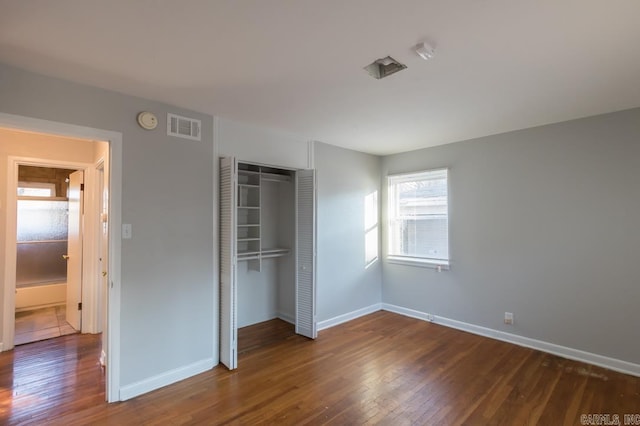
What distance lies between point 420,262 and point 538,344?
1.60 m

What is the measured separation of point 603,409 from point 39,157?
593 centimetres

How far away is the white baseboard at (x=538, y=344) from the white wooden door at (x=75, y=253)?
447 cm

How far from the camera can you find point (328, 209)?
428 cm

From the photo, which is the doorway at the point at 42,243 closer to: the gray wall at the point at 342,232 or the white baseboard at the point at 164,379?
the white baseboard at the point at 164,379

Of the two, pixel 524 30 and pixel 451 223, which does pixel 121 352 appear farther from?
pixel 451 223

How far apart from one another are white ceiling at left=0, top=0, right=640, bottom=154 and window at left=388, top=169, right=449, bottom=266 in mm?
1489

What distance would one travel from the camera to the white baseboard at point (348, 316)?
418cm

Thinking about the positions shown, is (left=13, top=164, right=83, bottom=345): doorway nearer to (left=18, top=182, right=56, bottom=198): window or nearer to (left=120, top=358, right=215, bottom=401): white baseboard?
(left=18, top=182, right=56, bottom=198): window

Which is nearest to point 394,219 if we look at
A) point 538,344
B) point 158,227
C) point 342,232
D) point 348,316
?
point 342,232

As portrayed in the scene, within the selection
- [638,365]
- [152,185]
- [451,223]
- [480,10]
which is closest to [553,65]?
[480,10]

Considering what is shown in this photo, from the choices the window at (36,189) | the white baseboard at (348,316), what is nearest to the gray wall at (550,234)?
the white baseboard at (348,316)

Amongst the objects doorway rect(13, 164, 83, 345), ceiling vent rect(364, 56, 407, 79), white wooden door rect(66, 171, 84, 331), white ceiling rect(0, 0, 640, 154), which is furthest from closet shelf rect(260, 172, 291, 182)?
doorway rect(13, 164, 83, 345)

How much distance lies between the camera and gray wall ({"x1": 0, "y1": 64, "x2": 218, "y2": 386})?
8.08 feet

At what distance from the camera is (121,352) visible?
254cm
